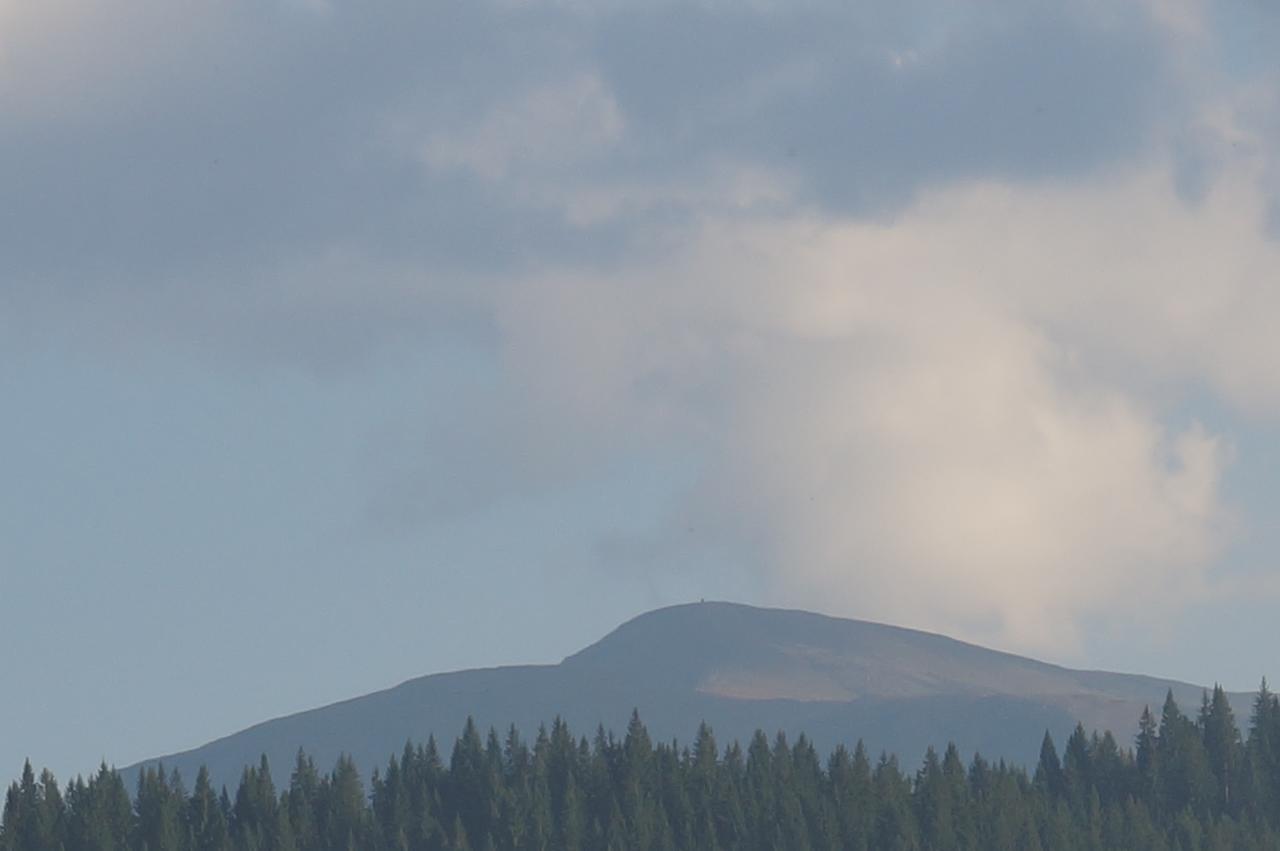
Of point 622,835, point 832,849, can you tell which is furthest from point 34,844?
point 832,849

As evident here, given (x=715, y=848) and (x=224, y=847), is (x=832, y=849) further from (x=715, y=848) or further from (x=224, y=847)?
(x=224, y=847)

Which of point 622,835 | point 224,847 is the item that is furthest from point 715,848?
point 224,847

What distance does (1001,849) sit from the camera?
652 ft

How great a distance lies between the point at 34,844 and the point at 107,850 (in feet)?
24.2

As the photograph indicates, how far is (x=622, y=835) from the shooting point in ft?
653

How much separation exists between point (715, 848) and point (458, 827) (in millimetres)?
21651

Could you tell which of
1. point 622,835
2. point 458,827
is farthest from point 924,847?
point 458,827

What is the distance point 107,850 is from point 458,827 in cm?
2906

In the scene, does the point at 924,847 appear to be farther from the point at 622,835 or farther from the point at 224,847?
the point at 224,847

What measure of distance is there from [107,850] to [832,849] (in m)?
60.3

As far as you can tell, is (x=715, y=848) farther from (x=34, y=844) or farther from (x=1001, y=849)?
(x=34, y=844)

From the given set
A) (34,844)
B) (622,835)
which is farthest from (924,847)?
(34,844)

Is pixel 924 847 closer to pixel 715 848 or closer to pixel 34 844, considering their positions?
pixel 715 848

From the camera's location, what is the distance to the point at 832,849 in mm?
198750
